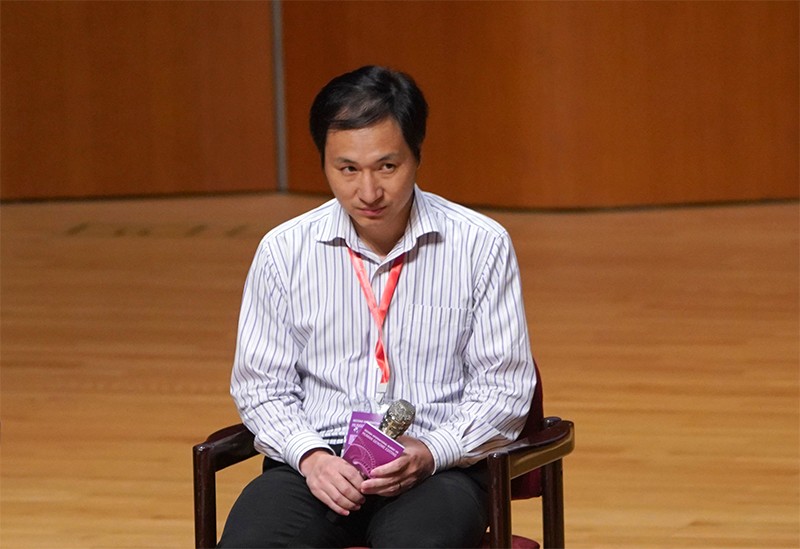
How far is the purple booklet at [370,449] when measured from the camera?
225 centimetres

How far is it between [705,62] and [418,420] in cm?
776

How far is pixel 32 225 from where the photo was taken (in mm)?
9797

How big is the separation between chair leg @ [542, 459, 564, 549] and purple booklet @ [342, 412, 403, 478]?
0.97 ft

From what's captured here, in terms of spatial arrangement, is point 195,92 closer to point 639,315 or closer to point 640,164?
point 640,164

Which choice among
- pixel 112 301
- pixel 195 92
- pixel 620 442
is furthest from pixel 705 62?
pixel 620 442

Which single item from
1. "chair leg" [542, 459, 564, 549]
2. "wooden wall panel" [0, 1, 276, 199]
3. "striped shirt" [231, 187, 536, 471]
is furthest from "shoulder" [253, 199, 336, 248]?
"wooden wall panel" [0, 1, 276, 199]

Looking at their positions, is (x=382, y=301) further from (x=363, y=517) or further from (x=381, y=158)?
(x=363, y=517)

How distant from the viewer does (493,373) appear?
94.3 inches

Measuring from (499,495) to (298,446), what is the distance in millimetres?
357

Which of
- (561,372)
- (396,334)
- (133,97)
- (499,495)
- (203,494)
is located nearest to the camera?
(499,495)

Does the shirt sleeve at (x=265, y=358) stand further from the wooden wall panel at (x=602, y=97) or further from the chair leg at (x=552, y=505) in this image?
the wooden wall panel at (x=602, y=97)

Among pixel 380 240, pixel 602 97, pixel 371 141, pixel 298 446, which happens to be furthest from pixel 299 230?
pixel 602 97

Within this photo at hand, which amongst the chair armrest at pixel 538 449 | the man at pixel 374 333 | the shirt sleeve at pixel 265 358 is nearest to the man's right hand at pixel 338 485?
the man at pixel 374 333

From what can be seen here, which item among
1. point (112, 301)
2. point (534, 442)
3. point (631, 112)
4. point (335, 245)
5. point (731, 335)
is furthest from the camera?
point (631, 112)
